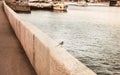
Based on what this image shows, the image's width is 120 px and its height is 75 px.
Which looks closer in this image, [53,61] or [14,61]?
[53,61]

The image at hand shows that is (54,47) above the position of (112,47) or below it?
above

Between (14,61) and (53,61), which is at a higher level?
(53,61)

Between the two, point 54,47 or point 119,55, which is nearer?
point 54,47

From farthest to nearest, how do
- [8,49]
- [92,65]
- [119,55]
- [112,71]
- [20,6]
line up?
[20,6], [119,55], [92,65], [112,71], [8,49]

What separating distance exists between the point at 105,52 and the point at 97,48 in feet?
9.17

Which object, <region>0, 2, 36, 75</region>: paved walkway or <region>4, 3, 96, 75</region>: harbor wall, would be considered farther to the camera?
<region>0, 2, 36, 75</region>: paved walkway

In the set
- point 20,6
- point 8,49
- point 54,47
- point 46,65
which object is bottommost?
point 20,6

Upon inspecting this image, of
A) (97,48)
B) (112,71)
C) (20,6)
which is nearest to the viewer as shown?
(112,71)

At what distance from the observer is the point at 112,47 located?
38.7 metres

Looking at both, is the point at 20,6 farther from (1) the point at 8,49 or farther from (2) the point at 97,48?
(1) the point at 8,49

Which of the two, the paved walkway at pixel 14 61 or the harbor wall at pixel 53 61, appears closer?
the harbor wall at pixel 53 61

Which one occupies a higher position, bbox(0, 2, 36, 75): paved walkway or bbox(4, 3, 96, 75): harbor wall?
bbox(4, 3, 96, 75): harbor wall

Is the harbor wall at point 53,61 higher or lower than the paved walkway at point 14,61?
higher

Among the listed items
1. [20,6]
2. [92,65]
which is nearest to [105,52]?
[92,65]
